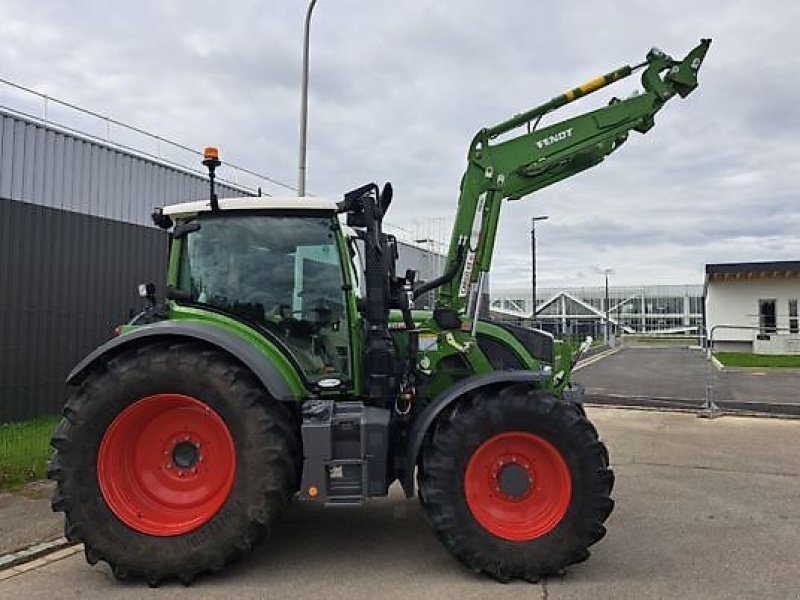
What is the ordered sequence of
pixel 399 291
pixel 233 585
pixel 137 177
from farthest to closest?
pixel 137 177, pixel 399 291, pixel 233 585

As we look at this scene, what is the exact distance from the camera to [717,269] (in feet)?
114

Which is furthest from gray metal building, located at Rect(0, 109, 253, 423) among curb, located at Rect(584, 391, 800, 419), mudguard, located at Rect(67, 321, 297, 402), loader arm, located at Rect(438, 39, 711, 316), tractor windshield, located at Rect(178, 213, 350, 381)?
curb, located at Rect(584, 391, 800, 419)

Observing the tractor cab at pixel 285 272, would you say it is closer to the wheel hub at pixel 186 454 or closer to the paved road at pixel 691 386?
the wheel hub at pixel 186 454

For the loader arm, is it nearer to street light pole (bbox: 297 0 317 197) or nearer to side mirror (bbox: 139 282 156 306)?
side mirror (bbox: 139 282 156 306)

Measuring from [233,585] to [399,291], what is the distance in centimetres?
240

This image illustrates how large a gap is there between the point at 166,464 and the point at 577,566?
2.99 m

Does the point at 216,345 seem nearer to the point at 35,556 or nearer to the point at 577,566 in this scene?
the point at 35,556

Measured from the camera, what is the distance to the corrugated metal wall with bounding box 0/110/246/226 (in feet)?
36.2

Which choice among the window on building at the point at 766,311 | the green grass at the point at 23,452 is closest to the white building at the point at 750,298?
the window on building at the point at 766,311

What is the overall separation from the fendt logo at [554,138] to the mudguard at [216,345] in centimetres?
290

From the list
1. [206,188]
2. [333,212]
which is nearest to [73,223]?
[206,188]

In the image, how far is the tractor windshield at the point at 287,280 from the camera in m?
5.19

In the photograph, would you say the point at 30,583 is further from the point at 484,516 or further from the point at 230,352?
the point at 484,516

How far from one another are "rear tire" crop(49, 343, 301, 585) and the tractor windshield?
49 centimetres
